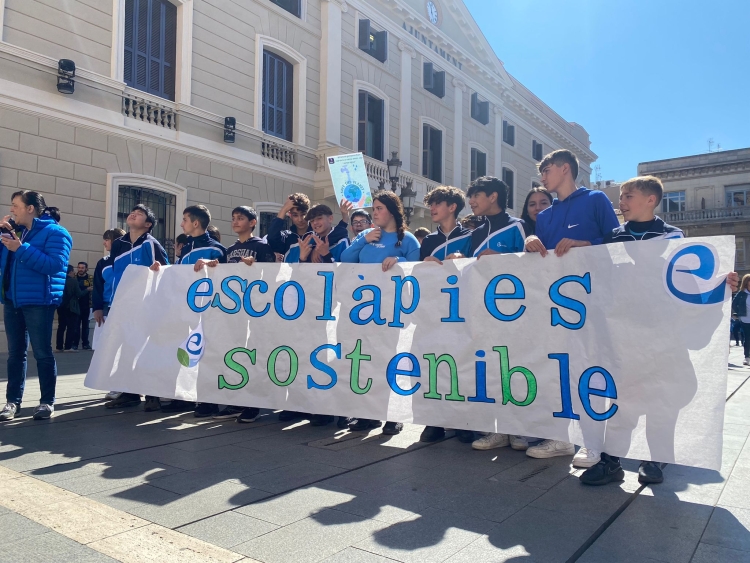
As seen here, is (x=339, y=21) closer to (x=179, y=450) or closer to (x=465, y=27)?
(x=465, y=27)

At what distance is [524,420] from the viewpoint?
4.02 meters

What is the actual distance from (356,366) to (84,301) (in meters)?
9.25

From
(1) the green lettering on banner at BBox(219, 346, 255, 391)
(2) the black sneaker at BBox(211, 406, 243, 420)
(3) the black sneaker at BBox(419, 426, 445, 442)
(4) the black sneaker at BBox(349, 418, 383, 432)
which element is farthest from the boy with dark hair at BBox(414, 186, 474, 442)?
(2) the black sneaker at BBox(211, 406, 243, 420)

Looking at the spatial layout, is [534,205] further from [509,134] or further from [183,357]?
[509,134]

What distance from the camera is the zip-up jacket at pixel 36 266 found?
5.09 m

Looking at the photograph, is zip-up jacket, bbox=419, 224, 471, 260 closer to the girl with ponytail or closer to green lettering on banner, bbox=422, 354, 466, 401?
the girl with ponytail

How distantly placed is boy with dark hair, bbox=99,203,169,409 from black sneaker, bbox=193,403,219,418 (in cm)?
53

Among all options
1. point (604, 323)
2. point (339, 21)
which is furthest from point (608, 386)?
point (339, 21)

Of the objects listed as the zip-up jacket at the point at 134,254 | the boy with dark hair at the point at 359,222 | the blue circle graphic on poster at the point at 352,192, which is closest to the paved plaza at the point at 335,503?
the zip-up jacket at the point at 134,254

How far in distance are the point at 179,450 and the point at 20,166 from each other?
9043 millimetres

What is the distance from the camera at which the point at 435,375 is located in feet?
14.4

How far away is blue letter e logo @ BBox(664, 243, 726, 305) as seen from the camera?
11.4 ft

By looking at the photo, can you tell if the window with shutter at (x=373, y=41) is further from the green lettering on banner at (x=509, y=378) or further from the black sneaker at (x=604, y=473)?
the black sneaker at (x=604, y=473)

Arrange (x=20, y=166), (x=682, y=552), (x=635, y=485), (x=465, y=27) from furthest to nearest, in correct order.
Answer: (x=465, y=27) < (x=20, y=166) < (x=635, y=485) < (x=682, y=552)
